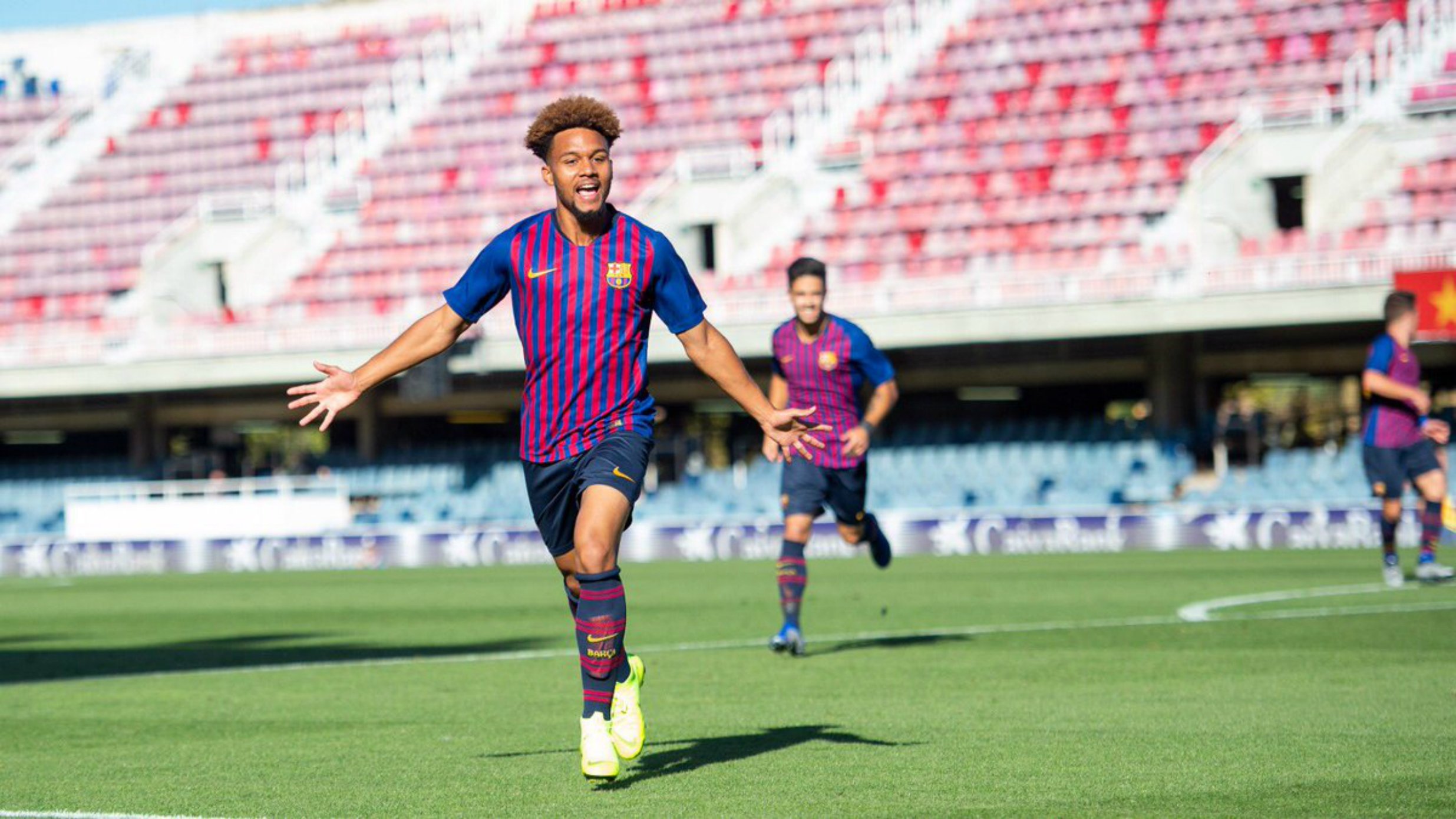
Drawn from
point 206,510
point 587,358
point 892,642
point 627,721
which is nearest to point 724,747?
point 627,721

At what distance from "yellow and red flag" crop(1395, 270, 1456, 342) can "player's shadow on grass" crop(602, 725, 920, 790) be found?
1786 centimetres

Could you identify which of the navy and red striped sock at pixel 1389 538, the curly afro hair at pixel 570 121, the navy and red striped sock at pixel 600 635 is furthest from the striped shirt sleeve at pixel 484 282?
the navy and red striped sock at pixel 1389 538

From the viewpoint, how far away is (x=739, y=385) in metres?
6.68

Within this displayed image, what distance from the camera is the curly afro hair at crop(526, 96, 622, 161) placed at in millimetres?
6570

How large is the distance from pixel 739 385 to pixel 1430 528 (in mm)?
9710

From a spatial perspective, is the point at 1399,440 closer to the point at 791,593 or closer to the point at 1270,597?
the point at 1270,597

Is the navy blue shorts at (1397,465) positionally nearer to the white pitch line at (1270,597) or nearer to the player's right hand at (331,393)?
the white pitch line at (1270,597)

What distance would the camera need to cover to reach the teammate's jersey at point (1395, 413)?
46.5 ft

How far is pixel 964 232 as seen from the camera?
97.5 ft

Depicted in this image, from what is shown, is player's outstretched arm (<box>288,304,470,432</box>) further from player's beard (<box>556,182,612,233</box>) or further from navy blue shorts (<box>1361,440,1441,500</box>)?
navy blue shorts (<box>1361,440,1441,500</box>)

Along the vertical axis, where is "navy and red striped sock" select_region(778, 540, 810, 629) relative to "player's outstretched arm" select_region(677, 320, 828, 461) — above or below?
below

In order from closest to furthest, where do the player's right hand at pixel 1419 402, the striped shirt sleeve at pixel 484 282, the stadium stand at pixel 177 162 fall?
1. the striped shirt sleeve at pixel 484 282
2. the player's right hand at pixel 1419 402
3. the stadium stand at pixel 177 162

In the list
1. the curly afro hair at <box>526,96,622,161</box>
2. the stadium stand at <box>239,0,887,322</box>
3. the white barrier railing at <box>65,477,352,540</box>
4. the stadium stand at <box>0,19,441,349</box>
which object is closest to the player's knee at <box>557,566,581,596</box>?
the curly afro hair at <box>526,96,622,161</box>

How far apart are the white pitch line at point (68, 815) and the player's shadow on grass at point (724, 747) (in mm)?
1472
